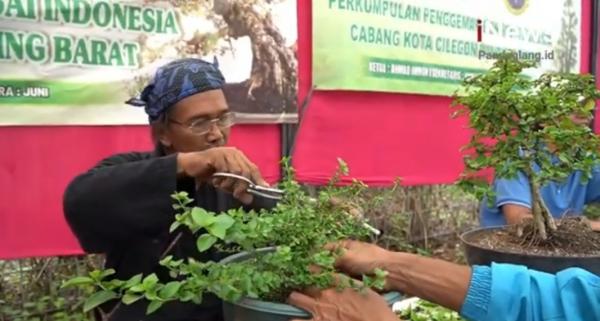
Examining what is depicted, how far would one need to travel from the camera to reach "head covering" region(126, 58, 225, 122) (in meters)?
1.52

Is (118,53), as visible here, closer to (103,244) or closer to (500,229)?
(103,244)

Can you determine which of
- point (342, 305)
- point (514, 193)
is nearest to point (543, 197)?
point (514, 193)

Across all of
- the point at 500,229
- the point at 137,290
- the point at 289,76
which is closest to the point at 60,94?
the point at 289,76

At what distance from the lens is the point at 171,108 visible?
5.06 feet

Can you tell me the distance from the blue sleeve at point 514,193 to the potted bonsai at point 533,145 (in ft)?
1.28

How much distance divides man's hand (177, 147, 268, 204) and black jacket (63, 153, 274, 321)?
3cm

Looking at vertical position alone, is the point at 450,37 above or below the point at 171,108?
above

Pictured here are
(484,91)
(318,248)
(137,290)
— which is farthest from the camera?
(484,91)

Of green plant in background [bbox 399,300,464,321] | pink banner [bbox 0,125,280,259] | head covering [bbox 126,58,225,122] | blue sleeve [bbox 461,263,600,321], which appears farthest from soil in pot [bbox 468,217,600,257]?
pink banner [bbox 0,125,280,259]

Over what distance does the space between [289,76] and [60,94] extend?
89 centimetres

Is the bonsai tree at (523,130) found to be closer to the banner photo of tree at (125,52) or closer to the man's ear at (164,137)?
the man's ear at (164,137)

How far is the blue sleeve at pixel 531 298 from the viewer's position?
3.25ft

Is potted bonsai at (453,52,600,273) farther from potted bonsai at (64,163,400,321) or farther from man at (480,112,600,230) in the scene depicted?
potted bonsai at (64,163,400,321)

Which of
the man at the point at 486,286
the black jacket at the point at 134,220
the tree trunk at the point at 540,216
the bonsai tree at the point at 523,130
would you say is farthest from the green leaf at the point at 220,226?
the tree trunk at the point at 540,216
